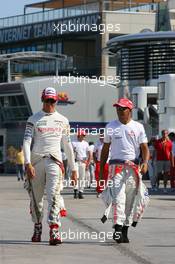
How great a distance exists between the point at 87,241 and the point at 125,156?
1.23m

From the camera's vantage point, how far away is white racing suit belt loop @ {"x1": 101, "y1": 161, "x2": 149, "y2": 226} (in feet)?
46.2

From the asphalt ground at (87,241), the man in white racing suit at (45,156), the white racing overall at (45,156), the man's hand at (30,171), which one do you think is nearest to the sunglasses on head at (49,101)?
the man in white racing suit at (45,156)

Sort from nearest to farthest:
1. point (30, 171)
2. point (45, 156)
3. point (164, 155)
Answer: point (30, 171)
point (45, 156)
point (164, 155)

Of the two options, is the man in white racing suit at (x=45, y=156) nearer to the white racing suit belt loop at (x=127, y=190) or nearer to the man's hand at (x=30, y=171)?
the man's hand at (x=30, y=171)

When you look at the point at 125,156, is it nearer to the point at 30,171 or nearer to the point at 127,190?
the point at 127,190

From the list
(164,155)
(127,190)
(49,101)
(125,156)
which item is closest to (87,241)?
(127,190)

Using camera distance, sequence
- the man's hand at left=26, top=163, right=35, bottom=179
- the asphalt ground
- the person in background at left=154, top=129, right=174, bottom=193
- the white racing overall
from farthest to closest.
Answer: the person in background at left=154, top=129, right=174, bottom=193 < the white racing overall < the man's hand at left=26, top=163, right=35, bottom=179 < the asphalt ground

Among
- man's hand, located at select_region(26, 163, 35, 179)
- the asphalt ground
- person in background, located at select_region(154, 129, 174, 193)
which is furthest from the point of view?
person in background, located at select_region(154, 129, 174, 193)

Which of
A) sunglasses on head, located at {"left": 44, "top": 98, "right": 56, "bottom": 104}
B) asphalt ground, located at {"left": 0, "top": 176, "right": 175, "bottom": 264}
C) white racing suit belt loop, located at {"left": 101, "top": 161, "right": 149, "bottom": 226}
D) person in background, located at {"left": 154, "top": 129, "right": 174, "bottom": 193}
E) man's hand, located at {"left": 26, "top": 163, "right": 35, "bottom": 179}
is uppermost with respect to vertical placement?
sunglasses on head, located at {"left": 44, "top": 98, "right": 56, "bottom": 104}

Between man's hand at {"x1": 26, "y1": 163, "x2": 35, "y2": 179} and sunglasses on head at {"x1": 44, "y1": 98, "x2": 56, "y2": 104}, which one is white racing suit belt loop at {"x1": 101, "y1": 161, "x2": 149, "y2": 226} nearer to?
man's hand at {"x1": 26, "y1": 163, "x2": 35, "y2": 179}

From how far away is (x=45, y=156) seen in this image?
13.9 m

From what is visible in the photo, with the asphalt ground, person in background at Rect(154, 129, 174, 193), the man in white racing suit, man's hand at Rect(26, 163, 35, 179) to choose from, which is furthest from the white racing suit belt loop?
person in background at Rect(154, 129, 174, 193)

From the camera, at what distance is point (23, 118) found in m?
62.5

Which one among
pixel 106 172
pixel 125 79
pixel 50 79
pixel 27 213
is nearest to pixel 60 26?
pixel 50 79
